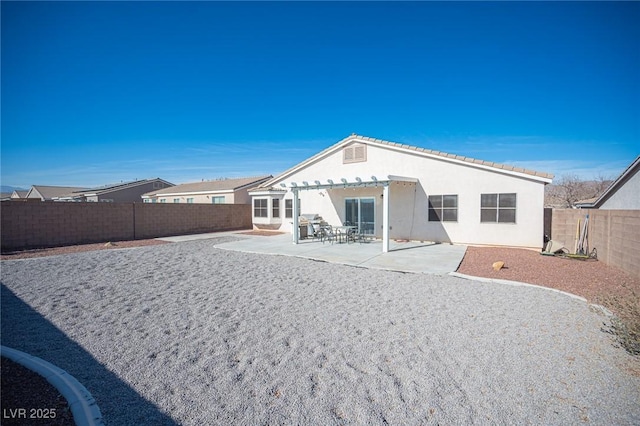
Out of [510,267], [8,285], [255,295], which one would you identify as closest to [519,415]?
[255,295]

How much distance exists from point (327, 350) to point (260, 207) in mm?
18097

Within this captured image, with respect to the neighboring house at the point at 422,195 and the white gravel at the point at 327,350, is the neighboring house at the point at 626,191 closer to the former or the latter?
the neighboring house at the point at 422,195

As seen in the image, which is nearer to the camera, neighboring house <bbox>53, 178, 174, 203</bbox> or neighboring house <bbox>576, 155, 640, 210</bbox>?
neighboring house <bbox>576, 155, 640, 210</bbox>

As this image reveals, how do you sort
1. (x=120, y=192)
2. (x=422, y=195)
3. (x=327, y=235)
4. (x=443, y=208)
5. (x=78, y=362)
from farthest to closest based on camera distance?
(x=120, y=192) < (x=327, y=235) < (x=422, y=195) < (x=443, y=208) < (x=78, y=362)

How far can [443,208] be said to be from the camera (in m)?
13.9

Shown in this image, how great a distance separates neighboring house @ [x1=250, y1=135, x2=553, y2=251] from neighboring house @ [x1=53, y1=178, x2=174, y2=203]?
85.0 ft

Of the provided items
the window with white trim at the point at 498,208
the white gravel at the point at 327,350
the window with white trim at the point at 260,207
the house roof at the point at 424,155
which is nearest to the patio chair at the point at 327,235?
the house roof at the point at 424,155

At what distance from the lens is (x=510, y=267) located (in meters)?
8.96

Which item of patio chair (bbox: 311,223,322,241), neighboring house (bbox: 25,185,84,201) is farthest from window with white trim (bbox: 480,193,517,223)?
neighboring house (bbox: 25,185,84,201)

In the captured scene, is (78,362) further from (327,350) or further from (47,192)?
(47,192)

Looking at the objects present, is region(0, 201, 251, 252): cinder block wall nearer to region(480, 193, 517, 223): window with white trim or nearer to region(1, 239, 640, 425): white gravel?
region(1, 239, 640, 425): white gravel

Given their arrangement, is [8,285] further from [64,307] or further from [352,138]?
[352,138]

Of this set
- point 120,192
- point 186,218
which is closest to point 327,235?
point 186,218

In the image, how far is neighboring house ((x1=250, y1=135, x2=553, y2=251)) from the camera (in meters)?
12.3
